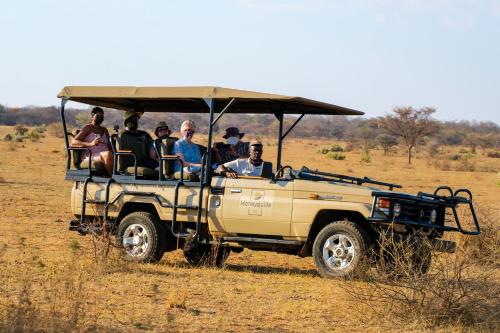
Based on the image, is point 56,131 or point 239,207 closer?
point 239,207

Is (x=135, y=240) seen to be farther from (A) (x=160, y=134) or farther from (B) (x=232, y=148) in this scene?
(B) (x=232, y=148)

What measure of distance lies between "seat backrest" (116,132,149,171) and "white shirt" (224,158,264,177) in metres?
1.25

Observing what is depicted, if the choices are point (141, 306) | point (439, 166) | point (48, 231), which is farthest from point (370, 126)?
point (141, 306)

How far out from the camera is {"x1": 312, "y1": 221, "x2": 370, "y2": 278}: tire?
10.1 meters

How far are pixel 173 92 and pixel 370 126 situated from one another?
77035 mm

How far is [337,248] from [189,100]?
9.50 ft

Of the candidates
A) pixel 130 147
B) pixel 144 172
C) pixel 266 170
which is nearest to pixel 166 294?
pixel 266 170

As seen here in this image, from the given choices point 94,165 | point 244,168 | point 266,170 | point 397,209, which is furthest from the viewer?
point 94,165

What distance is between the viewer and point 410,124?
2085 inches

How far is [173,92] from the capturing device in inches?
430

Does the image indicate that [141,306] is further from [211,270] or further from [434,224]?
[434,224]

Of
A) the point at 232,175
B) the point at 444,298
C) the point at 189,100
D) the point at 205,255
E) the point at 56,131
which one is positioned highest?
the point at 189,100

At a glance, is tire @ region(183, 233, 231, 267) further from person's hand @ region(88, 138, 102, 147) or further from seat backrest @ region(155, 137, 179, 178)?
person's hand @ region(88, 138, 102, 147)

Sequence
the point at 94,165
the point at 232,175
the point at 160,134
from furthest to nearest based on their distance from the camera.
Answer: the point at 160,134 → the point at 94,165 → the point at 232,175
